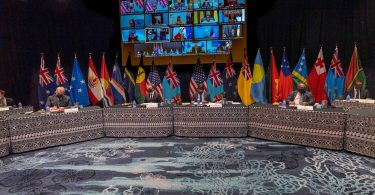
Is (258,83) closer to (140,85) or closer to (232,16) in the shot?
(232,16)

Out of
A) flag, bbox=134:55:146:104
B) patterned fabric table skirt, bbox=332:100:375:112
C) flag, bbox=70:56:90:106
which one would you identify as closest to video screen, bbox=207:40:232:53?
flag, bbox=134:55:146:104

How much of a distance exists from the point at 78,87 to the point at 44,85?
3.28ft

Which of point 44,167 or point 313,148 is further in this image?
point 313,148

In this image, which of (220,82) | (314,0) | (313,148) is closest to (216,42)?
(220,82)

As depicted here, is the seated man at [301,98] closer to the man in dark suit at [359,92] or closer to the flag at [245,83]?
the flag at [245,83]

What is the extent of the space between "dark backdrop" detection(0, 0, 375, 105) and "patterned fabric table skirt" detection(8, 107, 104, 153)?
4.10m

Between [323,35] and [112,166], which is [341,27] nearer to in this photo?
[323,35]

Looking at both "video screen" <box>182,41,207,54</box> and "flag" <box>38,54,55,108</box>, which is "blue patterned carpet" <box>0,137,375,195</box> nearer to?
"flag" <box>38,54,55,108</box>

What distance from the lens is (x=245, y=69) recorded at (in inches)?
359

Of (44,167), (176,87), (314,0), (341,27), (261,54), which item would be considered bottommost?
(44,167)

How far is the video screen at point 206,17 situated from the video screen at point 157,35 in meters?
1.06

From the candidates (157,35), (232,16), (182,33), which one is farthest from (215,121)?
(157,35)

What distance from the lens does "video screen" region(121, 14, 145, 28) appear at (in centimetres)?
1001

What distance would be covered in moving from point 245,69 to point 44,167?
6150 mm
